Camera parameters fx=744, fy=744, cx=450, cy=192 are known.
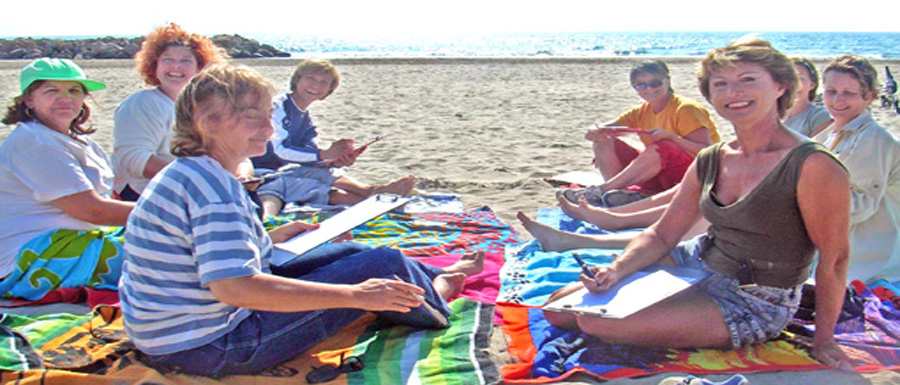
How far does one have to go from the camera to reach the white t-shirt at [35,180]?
3354mm

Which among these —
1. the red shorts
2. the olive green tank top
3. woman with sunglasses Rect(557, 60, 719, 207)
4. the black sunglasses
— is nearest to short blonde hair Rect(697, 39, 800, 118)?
the olive green tank top

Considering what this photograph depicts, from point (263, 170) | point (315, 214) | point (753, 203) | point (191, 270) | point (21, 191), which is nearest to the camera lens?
point (191, 270)

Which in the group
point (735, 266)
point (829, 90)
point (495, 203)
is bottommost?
point (495, 203)

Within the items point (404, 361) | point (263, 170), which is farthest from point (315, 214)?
point (404, 361)

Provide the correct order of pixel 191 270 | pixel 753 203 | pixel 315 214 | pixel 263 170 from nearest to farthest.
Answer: pixel 191 270 < pixel 753 203 < pixel 315 214 < pixel 263 170

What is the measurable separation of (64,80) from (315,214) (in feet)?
6.78

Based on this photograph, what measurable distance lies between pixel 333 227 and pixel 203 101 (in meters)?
1.16

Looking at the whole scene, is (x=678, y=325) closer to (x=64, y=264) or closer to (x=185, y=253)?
(x=185, y=253)

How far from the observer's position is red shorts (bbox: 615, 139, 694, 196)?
17.0 ft

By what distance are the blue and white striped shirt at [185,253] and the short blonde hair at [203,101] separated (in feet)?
0.18

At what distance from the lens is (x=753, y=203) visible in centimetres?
273

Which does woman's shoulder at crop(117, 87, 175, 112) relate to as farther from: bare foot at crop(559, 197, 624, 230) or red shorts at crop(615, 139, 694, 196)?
red shorts at crop(615, 139, 694, 196)

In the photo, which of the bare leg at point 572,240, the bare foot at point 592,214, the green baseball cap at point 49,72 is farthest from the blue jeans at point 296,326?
the bare foot at point 592,214

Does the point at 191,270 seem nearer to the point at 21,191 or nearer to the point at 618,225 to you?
the point at 21,191
